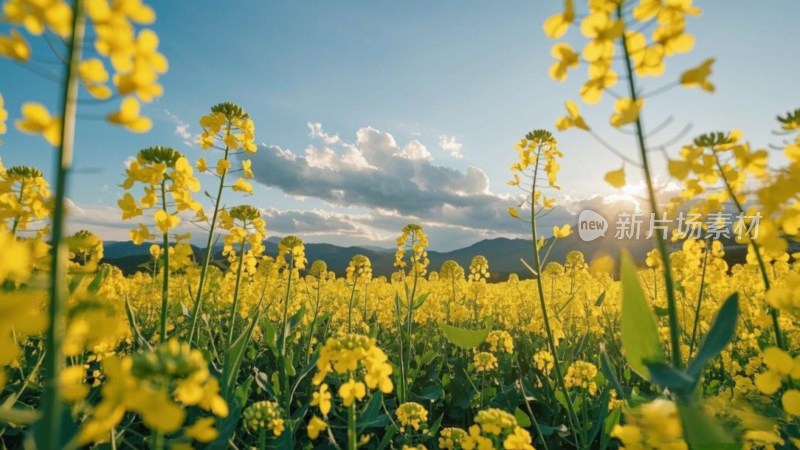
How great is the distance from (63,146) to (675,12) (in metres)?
1.64

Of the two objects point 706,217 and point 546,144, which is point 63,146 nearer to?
point 706,217

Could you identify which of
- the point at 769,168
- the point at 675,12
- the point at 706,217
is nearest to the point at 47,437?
Result: the point at 675,12

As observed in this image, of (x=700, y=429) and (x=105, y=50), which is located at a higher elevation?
(x=105, y=50)

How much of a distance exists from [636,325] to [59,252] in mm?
1522

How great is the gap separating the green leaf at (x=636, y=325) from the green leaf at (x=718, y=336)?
0.38ft

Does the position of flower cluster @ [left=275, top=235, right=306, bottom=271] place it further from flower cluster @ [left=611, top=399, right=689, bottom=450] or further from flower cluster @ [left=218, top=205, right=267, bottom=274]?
flower cluster @ [left=611, top=399, right=689, bottom=450]

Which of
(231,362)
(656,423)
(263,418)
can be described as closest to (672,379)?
(656,423)

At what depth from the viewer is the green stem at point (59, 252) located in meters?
0.84

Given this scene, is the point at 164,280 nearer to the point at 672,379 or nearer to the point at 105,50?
the point at 105,50

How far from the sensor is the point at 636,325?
1464 mm

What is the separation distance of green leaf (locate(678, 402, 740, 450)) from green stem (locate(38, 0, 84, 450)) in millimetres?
1365

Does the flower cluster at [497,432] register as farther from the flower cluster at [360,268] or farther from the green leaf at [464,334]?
the flower cluster at [360,268]

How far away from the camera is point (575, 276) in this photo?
310 inches

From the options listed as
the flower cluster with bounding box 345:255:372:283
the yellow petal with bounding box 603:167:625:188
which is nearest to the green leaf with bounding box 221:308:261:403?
the yellow petal with bounding box 603:167:625:188
